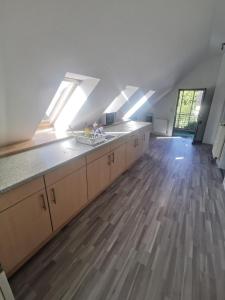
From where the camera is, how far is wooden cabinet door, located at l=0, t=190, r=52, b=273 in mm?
1164

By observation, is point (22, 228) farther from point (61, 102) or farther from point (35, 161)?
point (61, 102)

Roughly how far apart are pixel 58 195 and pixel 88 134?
0.99 metres

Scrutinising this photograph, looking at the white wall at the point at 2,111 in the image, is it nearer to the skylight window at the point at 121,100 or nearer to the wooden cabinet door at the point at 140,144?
the skylight window at the point at 121,100

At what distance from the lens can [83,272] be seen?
1.38 meters

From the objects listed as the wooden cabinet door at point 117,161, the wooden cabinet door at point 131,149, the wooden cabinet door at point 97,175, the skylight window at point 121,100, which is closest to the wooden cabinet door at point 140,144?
the wooden cabinet door at point 131,149

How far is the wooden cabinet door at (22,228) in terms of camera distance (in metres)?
1.16

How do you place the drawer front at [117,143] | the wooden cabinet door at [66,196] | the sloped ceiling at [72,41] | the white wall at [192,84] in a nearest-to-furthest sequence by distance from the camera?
1. the sloped ceiling at [72,41]
2. the wooden cabinet door at [66,196]
3. the drawer front at [117,143]
4. the white wall at [192,84]

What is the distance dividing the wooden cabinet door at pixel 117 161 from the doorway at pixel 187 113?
4175mm

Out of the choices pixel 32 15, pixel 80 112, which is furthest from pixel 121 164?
pixel 32 15

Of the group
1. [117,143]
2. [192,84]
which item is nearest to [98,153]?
[117,143]

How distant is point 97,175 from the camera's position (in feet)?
7.13

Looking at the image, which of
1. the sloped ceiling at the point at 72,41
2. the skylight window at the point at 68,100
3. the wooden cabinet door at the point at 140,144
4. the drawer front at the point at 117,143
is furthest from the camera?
the wooden cabinet door at the point at 140,144

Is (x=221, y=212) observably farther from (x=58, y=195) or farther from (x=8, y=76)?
(x=8, y=76)

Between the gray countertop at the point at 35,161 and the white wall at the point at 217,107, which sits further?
the white wall at the point at 217,107
